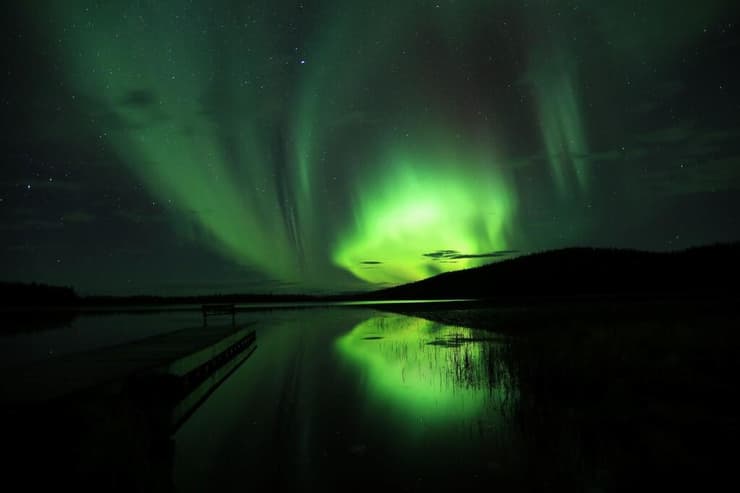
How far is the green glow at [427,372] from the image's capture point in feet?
38.3

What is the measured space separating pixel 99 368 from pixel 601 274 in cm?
12401

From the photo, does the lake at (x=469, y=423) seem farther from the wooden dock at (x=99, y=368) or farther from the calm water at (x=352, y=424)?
the wooden dock at (x=99, y=368)

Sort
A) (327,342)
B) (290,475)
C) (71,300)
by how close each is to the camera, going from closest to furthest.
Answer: (290,475), (327,342), (71,300)

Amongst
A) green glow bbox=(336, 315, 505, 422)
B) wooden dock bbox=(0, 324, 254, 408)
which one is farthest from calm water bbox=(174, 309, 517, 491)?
wooden dock bbox=(0, 324, 254, 408)

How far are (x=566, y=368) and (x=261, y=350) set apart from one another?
1429 cm

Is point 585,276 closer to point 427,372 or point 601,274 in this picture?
point 601,274

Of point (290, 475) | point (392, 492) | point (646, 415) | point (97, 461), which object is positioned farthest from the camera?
point (646, 415)

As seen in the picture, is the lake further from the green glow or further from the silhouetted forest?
the silhouetted forest

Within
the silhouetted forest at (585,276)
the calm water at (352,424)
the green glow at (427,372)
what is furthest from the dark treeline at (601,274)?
the calm water at (352,424)

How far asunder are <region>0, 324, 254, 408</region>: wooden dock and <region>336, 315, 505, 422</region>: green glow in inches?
194

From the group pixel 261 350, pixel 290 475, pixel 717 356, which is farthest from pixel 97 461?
pixel 261 350

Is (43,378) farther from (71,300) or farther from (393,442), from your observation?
(71,300)

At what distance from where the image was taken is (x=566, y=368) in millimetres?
14773

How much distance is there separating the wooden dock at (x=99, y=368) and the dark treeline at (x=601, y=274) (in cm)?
7358
